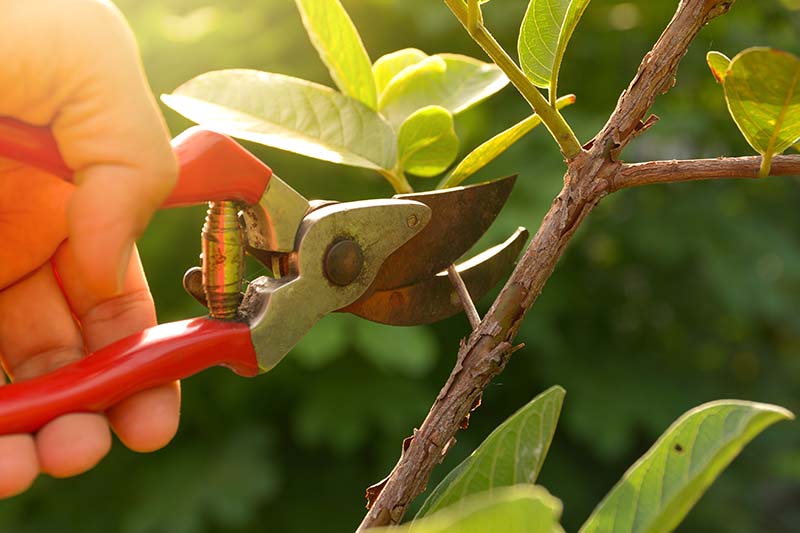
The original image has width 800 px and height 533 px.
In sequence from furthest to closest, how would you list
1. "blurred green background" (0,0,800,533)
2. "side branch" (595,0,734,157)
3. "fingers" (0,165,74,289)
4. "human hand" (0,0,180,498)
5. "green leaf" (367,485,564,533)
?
1. "blurred green background" (0,0,800,533)
2. "fingers" (0,165,74,289)
3. "side branch" (595,0,734,157)
4. "human hand" (0,0,180,498)
5. "green leaf" (367,485,564,533)

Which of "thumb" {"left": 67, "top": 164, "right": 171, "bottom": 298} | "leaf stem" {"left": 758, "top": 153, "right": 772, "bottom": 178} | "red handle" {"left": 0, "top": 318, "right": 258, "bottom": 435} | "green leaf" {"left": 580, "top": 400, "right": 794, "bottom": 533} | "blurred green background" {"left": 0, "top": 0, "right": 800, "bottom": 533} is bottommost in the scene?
"blurred green background" {"left": 0, "top": 0, "right": 800, "bottom": 533}

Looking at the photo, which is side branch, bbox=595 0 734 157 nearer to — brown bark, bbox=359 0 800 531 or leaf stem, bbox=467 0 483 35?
brown bark, bbox=359 0 800 531

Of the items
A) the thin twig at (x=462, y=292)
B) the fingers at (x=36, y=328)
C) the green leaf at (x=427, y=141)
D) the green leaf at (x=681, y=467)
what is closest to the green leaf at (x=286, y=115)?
the green leaf at (x=427, y=141)

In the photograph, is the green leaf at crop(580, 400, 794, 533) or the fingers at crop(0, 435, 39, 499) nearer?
the green leaf at crop(580, 400, 794, 533)

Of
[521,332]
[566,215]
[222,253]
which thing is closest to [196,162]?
[222,253]

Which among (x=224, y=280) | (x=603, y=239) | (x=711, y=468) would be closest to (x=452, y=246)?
(x=224, y=280)

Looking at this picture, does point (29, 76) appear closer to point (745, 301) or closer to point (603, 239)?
point (745, 301)

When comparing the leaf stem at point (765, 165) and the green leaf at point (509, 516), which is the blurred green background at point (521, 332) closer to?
the leaf stem at point (765, 165)

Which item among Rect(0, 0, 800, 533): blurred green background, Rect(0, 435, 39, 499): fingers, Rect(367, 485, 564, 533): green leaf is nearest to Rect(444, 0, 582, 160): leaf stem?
Rect(367, 485, 564, 533): green leaf
